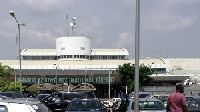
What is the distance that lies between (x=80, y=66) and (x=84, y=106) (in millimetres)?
72621

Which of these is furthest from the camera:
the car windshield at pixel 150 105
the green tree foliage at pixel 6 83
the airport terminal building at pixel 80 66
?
the airport terminal building at pixel 80 66

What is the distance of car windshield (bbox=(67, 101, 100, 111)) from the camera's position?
18.7 meters

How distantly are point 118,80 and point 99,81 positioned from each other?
379 cm

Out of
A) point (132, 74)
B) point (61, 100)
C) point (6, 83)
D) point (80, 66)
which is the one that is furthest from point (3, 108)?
point (80, 66)

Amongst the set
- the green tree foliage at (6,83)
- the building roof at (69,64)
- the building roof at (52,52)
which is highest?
the building roof at (52,52)

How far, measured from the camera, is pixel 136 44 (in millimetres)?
17016

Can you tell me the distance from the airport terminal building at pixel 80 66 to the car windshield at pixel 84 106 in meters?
59.8

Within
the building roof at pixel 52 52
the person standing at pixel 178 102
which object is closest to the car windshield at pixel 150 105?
the person standing at pixel 178 102

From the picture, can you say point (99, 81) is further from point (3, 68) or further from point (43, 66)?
point (3, 68)

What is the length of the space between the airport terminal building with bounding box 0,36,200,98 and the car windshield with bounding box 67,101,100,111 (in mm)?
59780

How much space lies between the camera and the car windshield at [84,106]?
61.4ft

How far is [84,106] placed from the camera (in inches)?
746

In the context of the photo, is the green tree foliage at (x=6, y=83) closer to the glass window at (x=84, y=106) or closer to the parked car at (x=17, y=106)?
the glass window at (x=84, y=106)

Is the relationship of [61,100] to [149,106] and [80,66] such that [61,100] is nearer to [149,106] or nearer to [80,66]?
[149,106]
